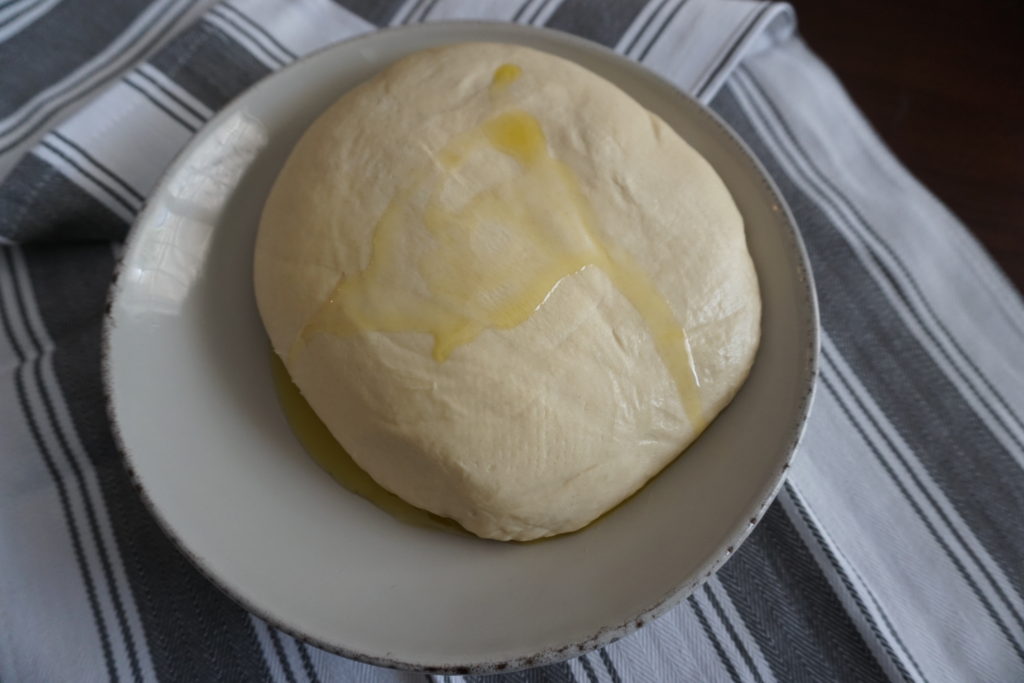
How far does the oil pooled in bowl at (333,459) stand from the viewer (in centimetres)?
63

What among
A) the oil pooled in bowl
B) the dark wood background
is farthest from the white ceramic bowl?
the dark wood background

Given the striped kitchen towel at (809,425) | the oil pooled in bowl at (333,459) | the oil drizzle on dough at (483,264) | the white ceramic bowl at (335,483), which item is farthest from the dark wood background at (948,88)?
the oil pooled in bowl at (333,459)

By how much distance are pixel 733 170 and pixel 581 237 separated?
21cm

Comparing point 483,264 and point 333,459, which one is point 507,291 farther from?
point 333,459

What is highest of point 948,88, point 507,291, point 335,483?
point 948,88

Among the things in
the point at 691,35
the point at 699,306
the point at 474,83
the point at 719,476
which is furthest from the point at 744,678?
the point at 691,35

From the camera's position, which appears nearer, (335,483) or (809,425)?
(335,483)

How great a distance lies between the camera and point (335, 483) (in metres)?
0.64

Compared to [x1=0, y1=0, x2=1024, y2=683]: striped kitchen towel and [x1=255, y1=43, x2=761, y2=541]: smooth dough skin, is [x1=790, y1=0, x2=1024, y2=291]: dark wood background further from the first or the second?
[x1=255, y1=43, x2=761, y2=541]: smooth dough skin

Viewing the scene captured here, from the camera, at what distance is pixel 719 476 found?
0.61 meters

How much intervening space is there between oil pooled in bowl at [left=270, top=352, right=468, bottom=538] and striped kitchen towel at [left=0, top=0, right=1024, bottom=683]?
0.14 metres

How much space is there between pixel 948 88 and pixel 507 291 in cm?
82

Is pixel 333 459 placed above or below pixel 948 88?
below

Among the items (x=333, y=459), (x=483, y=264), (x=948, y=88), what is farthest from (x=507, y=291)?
(x=948, y=88)
